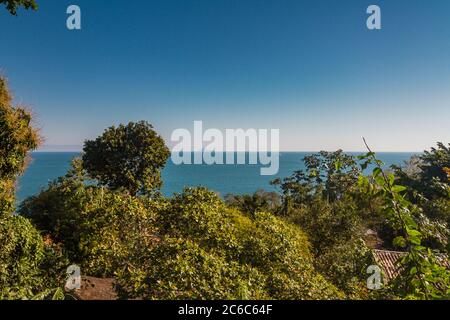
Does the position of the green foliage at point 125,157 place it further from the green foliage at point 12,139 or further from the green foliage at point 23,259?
the green foliage at point 23,259

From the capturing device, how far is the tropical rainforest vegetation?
3.36 m

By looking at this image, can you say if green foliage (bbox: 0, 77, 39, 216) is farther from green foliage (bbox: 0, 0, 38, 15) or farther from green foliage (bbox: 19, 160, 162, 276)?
green foliage (bbox: 0, 0, 38, 15)

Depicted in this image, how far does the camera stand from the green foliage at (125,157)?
97.9ft

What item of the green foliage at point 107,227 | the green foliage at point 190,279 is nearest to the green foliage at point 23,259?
the green foliage at point 107,227

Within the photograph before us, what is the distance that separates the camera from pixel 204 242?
8.61m

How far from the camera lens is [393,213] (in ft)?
10.5

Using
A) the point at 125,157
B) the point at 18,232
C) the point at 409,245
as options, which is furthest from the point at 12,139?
the point at 125,157

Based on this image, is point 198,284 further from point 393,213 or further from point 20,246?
point 20,246

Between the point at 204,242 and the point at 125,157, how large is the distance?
23.4 metres

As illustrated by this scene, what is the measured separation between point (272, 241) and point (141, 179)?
24192 millimetres

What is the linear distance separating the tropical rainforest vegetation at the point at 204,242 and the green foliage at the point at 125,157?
11018 mm

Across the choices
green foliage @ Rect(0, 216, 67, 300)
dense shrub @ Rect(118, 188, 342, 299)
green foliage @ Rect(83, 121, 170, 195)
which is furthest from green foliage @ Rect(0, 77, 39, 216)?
green foliage @ Rect(83, 121, 170, 195)

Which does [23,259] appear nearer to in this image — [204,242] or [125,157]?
[204,242]
